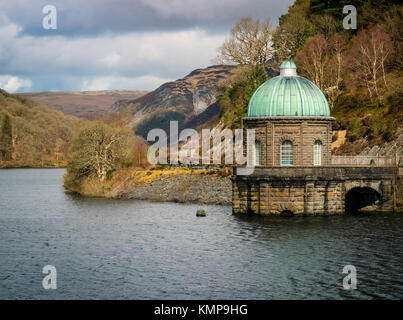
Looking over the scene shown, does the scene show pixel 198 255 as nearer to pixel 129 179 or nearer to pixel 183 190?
pixel 183 190

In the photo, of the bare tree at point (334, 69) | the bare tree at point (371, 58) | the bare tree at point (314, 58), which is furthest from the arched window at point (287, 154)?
the bare tree at point (314, 58)

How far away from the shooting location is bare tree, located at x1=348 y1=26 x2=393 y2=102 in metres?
84.5

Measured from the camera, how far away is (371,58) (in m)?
87.6

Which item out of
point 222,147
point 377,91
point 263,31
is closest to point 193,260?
point 377,91

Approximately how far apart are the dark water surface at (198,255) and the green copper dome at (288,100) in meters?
9.77

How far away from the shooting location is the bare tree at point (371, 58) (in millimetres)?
84469

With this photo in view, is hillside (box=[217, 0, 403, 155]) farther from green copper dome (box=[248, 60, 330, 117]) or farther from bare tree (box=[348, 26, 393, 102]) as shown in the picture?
green copper dome (box=[248, 60, 330, 117])

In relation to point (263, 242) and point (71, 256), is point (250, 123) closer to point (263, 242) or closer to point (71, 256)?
point (263, 242)

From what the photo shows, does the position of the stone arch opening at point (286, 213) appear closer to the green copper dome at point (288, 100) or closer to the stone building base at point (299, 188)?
the stone building base at point (299, 188)

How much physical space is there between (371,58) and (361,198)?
33425 mm

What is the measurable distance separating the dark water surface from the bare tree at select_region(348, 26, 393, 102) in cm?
3513

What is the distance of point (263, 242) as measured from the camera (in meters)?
43.9

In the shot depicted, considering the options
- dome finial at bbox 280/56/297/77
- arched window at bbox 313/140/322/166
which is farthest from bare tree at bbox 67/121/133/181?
arched window at bbox 313/140/322/166
